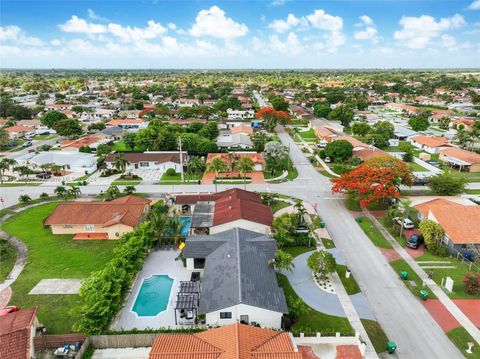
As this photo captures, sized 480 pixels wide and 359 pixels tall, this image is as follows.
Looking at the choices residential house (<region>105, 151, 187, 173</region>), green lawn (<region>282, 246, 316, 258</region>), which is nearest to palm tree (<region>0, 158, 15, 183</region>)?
residential house (<region>105, 151, 187, 173</region>)

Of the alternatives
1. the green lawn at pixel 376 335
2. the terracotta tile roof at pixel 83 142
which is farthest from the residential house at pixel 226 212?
the terracotta tile roof at pixel 83 142

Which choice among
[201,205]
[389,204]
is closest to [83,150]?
[201,205]

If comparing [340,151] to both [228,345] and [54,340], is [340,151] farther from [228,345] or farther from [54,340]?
[54,340]

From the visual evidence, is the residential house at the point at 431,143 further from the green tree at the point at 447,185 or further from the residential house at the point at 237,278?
the residential house at the point at 237,278

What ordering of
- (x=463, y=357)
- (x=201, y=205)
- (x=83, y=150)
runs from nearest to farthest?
(x=463, y=357)
(x=201, y=205)
(x=83, y=150)

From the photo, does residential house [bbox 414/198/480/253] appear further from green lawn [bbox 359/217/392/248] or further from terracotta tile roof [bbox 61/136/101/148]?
terracotta tile roof [bbox 61/136/101/148]

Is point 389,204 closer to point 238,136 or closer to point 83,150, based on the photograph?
point 238,136
